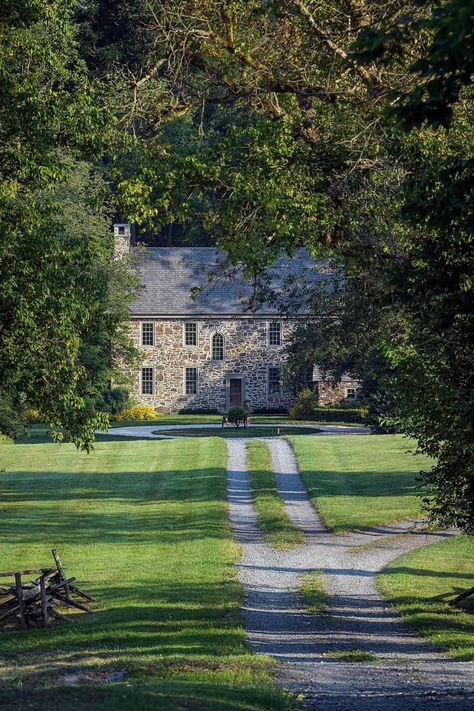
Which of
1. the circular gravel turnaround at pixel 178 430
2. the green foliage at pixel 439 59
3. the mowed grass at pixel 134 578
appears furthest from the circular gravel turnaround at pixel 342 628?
the circular gravel turnaround at pixel 178 430

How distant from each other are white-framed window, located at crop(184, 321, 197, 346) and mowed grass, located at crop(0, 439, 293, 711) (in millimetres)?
21656

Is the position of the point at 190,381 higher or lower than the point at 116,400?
higher

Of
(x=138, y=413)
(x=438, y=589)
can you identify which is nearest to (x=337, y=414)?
(x=138, y=413)

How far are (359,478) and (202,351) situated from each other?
101 ft

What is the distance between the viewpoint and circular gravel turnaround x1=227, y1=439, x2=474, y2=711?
416 inches

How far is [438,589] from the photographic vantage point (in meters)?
19.3

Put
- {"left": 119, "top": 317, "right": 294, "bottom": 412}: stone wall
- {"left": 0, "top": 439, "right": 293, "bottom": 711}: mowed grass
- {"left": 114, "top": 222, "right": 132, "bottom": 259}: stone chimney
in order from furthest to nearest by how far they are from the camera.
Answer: {"left": 119, "top": 317, "right": 294, "bottom": 412}: stone wall, {"left": 114, "top": 222, "right": 132, "bottom": 259}: stone chimney, {"left": 0, "top": 439, "right": 293, "bottom": 711}: mowed grass

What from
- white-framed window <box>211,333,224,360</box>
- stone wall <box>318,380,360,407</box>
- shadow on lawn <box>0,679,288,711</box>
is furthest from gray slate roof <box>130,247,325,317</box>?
shadow on lawn <box>0,679,288,711</box>

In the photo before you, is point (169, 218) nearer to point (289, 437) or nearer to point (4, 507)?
point (4, 507)

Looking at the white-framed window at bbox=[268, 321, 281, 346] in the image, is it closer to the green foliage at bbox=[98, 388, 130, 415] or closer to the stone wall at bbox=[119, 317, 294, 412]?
the stone wall at bbox=[119, 317, 294, 412]

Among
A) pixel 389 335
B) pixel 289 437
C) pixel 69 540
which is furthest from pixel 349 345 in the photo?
pixel 289 437

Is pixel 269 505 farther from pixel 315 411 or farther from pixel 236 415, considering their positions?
pixel 315 411

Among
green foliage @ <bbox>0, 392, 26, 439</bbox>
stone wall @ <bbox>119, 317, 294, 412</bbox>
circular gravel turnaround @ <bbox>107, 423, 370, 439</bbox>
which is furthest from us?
stone wall @ <bbox>119, 317, 294, 412</bbox>

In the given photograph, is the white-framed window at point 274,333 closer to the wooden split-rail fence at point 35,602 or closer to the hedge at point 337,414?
the hedge at point 337,414
